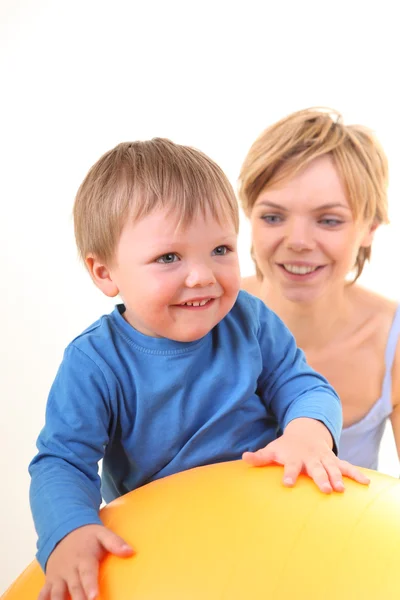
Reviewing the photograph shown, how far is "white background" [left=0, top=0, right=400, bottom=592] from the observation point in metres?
3.15

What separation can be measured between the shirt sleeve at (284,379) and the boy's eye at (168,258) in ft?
0.87

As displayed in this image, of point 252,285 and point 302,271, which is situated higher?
point 302,271

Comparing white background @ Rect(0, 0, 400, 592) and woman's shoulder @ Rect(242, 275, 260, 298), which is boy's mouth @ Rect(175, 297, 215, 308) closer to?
woman's shoulder @ Rect(242, 275, 260, 298)

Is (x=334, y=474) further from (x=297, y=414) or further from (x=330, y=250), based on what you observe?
(x=330, y=250)

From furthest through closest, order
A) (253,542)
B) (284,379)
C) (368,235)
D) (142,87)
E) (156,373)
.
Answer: (142,87)
(368,235)
(284,379)
(156,373)
(253,542)

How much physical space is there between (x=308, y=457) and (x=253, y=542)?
0.64 feet

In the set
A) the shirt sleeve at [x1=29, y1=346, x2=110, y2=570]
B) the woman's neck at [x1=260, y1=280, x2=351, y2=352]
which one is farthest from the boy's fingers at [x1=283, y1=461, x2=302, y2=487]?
the woman's neck at [x1=260, y1=280, x2=351, y2=352]

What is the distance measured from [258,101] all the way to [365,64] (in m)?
0.44

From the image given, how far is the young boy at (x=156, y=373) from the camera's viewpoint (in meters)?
1.14

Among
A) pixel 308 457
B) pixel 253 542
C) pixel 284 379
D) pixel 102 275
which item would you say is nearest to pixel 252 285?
pixel 284 379

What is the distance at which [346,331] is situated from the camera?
2.05 m

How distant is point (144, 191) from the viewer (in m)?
1.16

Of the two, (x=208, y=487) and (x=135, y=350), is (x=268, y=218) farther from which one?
(x=208, y=487)

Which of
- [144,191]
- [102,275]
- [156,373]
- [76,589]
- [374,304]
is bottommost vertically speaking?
[374,304]
